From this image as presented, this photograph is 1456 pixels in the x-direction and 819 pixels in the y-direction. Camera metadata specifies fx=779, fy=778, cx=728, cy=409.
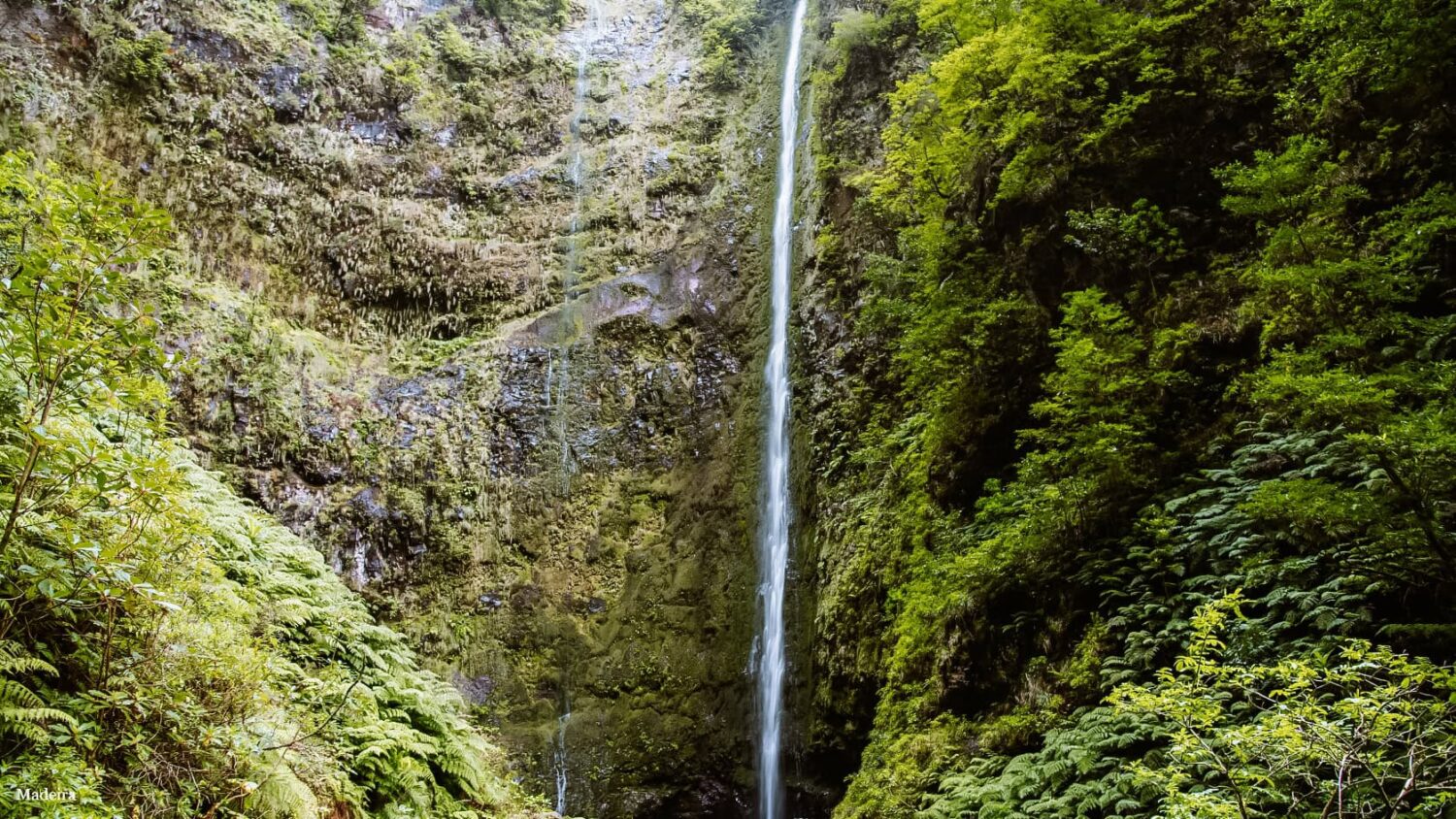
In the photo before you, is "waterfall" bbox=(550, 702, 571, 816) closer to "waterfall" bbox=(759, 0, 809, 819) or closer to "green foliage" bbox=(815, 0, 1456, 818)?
"waterfall" bbox=(759, 0, 809, 819)

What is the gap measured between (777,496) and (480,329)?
652 cm

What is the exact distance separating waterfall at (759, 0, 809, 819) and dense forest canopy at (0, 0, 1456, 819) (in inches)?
13.9

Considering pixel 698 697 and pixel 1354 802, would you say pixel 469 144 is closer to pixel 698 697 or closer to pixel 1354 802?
pixel 698 697

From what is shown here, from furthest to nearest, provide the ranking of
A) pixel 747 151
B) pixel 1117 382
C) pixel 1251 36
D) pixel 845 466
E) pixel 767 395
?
pixel 747 151 → pixel 767 395 → pixel 845 466 → pixel 1251 36 → pixel 1117 382

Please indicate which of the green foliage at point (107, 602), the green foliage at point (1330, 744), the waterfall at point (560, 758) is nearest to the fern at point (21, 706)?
the green foliage at point (107, 602)

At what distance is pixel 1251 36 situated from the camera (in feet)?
22.1

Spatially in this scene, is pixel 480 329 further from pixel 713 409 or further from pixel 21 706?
pixel 21 706

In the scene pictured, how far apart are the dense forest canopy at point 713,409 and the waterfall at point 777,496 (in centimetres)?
35

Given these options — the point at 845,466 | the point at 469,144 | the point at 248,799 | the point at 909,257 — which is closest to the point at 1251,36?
the point at 909,257

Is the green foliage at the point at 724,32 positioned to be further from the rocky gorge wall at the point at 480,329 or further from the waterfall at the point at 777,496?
the waterfall at the point at 777,496

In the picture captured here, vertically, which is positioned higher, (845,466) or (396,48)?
(396,48)

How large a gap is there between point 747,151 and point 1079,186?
363 inches

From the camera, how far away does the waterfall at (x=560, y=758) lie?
36.2 ft

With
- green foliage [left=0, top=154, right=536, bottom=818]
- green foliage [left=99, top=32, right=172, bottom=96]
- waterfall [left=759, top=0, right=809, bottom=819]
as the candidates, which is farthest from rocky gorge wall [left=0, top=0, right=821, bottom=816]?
green foliage [left=0, top=154, right=536, bottom=818]
